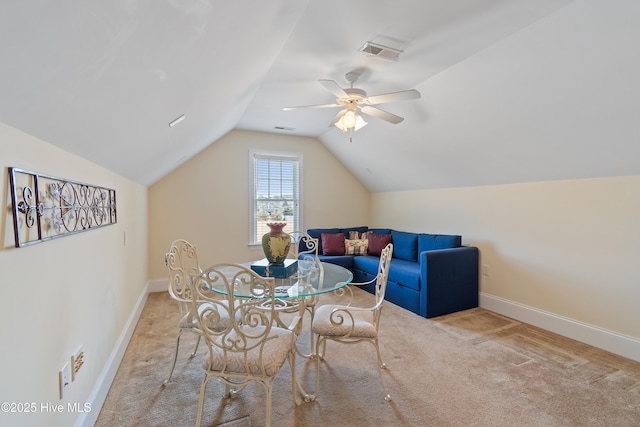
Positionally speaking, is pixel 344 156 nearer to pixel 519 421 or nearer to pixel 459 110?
pixel 459 110

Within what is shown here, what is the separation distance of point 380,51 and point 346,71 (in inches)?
19.5

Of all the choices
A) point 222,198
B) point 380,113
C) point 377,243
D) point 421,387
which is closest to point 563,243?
point 421,387

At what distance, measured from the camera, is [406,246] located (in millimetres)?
4598

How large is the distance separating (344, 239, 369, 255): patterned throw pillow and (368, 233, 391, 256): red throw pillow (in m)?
0.09

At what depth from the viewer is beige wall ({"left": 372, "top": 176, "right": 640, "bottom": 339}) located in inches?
102

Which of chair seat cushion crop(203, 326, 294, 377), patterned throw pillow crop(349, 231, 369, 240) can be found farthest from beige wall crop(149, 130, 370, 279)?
chair seat cushion crop(203, 326, 294, 377)

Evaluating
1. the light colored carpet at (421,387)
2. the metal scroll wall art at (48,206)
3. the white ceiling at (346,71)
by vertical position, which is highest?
the white ceiling at (346,71)

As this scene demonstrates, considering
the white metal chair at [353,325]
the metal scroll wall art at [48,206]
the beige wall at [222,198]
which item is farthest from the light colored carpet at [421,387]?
the beige wall at [222,198]

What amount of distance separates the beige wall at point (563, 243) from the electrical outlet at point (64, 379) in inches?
162

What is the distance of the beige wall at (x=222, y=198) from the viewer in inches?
178

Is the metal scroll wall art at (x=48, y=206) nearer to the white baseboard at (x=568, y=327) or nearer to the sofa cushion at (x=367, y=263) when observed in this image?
the sofa cushion at (x=367, y=263)

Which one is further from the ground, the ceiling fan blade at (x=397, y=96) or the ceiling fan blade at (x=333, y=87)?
the ceiling fan blade at (x=333, y=87)

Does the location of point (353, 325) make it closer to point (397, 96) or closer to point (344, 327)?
point (344, 327)

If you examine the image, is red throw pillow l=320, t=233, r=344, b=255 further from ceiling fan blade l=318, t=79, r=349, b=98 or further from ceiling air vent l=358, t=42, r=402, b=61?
ceiling air vent l=358, t=42, r=402, b=61
